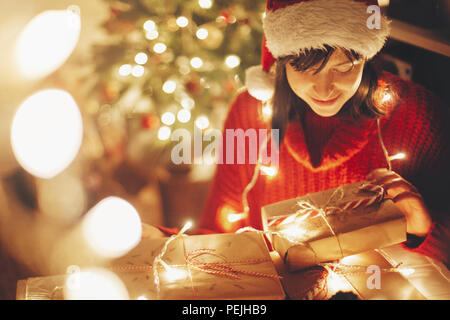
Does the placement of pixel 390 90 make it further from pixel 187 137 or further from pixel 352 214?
pixel 187 137

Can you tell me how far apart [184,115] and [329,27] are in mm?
1127

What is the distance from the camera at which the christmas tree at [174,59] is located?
1.67 m

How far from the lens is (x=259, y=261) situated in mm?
794

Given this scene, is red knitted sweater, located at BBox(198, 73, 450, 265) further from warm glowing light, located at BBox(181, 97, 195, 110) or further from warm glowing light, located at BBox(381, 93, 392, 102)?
warm glowing light, located at BBox(181, 97, 195, 110)

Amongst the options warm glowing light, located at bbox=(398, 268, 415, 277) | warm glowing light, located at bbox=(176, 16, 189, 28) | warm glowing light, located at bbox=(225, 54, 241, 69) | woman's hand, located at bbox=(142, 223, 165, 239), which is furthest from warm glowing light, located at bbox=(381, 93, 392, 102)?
warm glowing light, located at bbox=(176, 16, 189, 28)

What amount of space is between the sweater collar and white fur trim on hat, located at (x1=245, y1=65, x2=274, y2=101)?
0.36 feet

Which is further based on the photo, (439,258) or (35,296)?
(439,258)

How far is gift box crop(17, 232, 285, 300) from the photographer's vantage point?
723 millimetres

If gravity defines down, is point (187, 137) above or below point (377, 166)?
above

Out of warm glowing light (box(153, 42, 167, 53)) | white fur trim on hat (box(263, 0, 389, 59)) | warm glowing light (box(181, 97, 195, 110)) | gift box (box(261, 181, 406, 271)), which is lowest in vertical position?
gift box (box(261, 181, 406, 271))

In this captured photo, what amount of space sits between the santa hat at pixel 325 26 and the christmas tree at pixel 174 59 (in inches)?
29.5

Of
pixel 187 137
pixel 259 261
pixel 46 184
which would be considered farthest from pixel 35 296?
pixel 46 184
